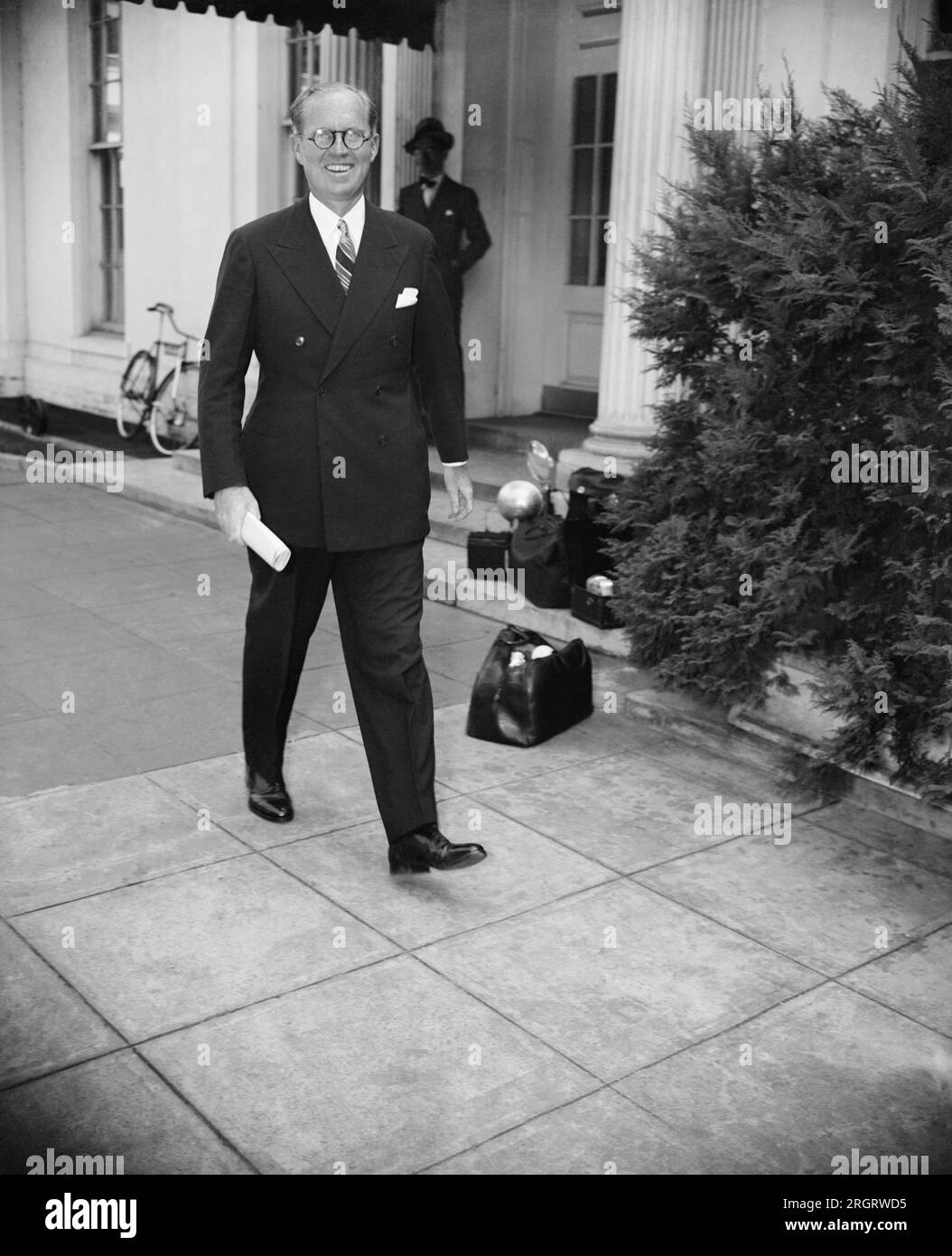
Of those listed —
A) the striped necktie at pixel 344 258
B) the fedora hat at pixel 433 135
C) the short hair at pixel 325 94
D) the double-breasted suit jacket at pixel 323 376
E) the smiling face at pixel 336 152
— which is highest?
the fedora hat at pixel 433 135

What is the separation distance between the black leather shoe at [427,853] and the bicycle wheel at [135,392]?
9258 mm

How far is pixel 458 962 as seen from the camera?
3.68 meters

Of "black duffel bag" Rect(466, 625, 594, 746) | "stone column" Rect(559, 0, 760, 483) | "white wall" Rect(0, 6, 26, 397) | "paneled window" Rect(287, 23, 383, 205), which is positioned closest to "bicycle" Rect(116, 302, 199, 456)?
"paneled window" Rect(287, 23, 383, 205)

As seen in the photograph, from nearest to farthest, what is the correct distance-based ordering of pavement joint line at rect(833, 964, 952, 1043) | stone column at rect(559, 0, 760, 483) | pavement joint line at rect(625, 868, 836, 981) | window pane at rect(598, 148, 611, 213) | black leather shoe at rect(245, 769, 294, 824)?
1. pavement joint line at rect(833, 964, 952, 1043)
2. pavement joint line at rect(625, 868, 836, 981)
3. black leather shoe at rect(245, 769, 294, 824)
4. stone column at rect(559, 0, 760, 483)
5. window pane at rect(598, 148, 611, 213)

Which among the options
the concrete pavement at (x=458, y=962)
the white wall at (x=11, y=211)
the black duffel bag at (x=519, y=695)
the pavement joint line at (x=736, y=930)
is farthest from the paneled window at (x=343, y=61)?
the pavement joint line at (x=736, y=930)

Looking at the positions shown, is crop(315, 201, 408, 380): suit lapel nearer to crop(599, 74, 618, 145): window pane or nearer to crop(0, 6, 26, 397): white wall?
crop(599, 74, 618, 145): window pane

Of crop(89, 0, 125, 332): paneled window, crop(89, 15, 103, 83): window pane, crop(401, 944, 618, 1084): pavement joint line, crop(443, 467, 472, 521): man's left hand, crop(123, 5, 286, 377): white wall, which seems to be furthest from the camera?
crop(89, 15, 103, 83): window pane

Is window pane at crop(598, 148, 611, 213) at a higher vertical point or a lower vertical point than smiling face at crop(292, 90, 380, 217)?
higher

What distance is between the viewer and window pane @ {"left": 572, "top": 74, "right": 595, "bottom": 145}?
1038cm

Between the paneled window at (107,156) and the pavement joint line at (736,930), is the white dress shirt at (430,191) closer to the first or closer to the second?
the paneled window at (107,156)

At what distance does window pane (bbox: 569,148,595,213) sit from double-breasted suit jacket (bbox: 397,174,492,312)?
846 millimetres

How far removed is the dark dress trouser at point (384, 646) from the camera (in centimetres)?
409
